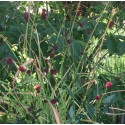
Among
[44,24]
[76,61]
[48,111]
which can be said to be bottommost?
[48,111]

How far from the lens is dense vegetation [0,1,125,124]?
5.96 ft

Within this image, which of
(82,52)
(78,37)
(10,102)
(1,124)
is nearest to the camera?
(1,124)

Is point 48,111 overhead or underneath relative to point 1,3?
underneath

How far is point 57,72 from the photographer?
216 cm

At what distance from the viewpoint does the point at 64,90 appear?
1910mm

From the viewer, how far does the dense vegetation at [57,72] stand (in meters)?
1.82

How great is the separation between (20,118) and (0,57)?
21.3 inches

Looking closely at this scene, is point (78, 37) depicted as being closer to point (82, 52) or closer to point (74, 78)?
point (82, 52)

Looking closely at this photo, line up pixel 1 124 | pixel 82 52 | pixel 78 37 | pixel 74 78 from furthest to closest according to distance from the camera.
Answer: pixel 78 37 < pixel 82 52 < pixel 74 78 < pixel 1 124

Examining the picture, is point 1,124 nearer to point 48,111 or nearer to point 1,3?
point 48,111

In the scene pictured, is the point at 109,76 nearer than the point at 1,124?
No

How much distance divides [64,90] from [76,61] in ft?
0.83

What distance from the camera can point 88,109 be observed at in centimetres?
185

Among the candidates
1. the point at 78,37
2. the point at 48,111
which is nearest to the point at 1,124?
the point at 48,111
